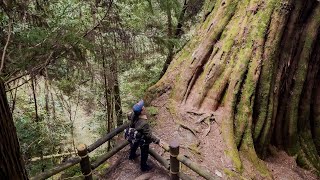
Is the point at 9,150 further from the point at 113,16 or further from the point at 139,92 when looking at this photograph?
the point at 139,92

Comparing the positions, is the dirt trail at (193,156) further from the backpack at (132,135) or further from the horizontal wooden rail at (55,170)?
the horizontal wooden rail at (55,170)

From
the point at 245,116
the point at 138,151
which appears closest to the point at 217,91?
the point at 245,116

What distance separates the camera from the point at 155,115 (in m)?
7.40

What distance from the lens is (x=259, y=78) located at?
6945 millimetres

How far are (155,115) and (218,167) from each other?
6.43 feet

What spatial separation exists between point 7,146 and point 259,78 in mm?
6031

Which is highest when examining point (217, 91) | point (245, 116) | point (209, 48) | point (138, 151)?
point (209, 48)

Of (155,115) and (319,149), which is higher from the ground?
(155,115)

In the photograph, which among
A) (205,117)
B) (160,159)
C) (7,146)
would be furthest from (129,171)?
(7,146)

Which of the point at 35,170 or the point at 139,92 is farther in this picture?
the point at 139,92

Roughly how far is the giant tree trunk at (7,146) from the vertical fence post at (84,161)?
3.62m

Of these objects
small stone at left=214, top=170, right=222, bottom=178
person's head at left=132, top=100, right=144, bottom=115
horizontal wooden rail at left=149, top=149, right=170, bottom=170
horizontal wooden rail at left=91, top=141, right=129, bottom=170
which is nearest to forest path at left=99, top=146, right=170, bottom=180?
horizontal wooden rail at left=149, top=149, right=170, bottom=170

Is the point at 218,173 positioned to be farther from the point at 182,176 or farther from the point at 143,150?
the point at 143,150

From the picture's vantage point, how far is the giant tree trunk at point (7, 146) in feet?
5.51
